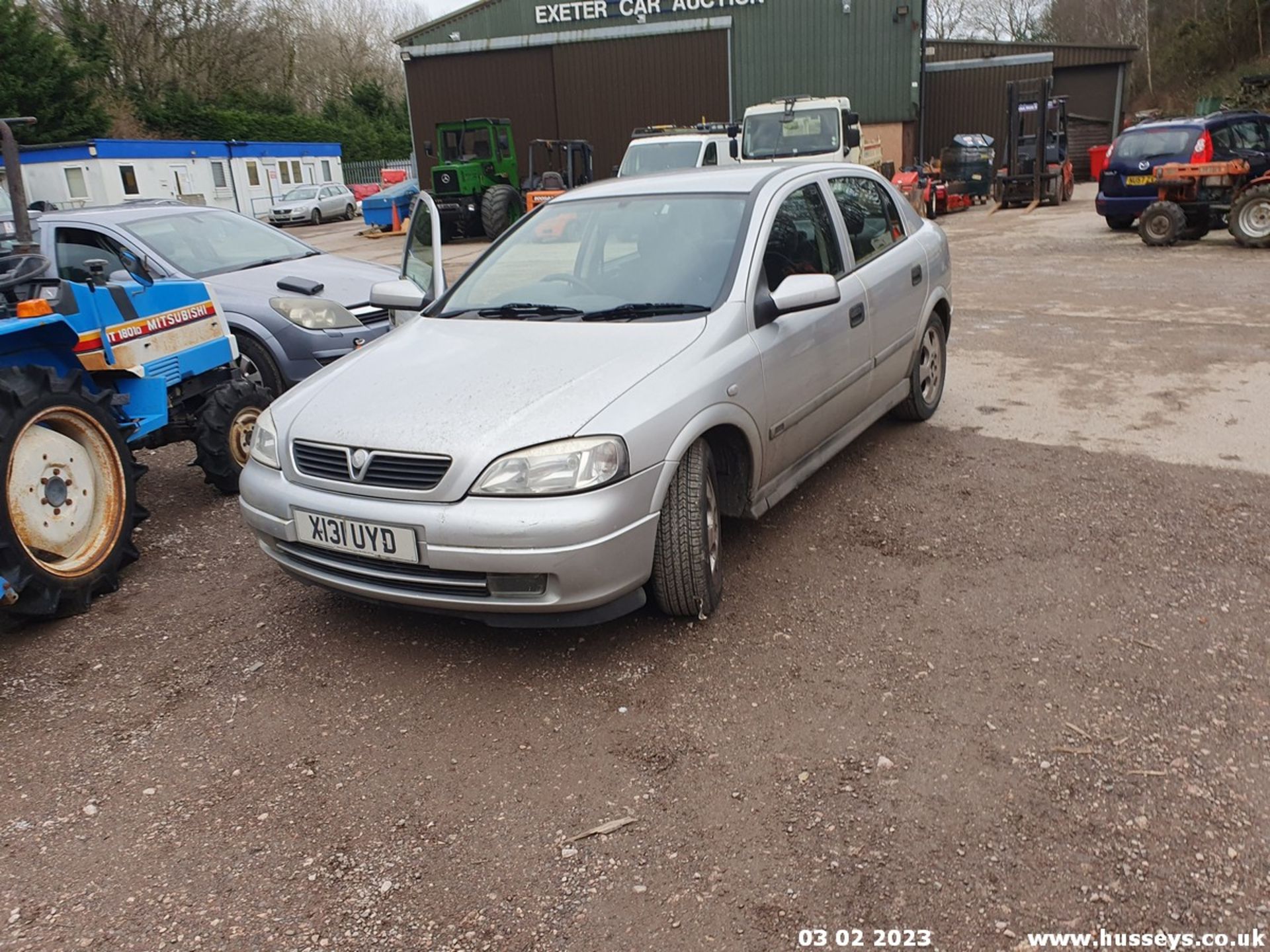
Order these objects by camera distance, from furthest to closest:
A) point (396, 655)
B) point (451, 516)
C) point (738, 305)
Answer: point (738, 305)
point (396, 655)
point (451, 516)

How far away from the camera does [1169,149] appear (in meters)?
14.4

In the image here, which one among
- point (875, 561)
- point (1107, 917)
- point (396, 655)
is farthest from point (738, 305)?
point (1107, 917)

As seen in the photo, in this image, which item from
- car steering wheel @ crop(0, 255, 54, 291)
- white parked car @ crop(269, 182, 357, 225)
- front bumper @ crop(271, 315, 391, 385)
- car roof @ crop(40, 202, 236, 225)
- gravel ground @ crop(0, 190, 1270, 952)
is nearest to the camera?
gravel ground @ crop(0, 190, 1270, 952)

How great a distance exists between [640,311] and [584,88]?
27.9 meters

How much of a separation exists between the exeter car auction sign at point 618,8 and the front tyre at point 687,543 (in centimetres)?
2780

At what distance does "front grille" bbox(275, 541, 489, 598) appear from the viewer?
11.0 ft

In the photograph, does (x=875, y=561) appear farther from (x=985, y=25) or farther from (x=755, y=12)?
(x=985, y=25)

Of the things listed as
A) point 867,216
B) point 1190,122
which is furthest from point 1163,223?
point 867,216

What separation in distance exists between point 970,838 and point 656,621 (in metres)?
1.52

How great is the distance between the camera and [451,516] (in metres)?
3.28

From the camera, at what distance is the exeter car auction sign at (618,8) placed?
28312 millimetres

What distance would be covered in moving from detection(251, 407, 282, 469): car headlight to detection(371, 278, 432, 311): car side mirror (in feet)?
3.83

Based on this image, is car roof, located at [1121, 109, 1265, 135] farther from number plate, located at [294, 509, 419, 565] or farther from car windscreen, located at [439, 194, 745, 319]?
number plate, located at [294, 509, 419, 565]

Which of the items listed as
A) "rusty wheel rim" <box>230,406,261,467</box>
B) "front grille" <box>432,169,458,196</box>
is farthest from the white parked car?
"rusty wheel rim" <box>230,406,261,467</box>
